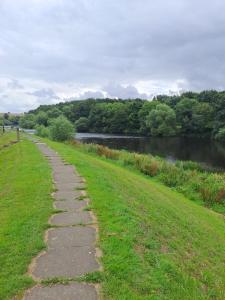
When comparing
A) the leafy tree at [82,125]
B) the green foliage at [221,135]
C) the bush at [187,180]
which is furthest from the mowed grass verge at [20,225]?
the leafy tree at [82,125]

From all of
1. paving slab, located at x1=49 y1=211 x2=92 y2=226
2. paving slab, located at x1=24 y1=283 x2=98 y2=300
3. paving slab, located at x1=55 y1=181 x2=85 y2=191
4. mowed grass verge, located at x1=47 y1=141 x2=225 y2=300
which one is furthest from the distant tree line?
paving slab, located at x1=24 y1=283 x2=98 y2=300

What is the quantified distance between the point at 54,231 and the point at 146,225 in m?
2.24

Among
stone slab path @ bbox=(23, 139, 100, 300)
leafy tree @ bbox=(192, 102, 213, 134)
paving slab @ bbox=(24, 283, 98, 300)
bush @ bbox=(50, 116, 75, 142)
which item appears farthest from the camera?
leafy tree @ bbox=(192, 102, 213, 134)

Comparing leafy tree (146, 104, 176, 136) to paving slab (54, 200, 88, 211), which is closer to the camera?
paving slab (54, 200, 88, 211)

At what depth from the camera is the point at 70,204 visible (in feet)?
32.2

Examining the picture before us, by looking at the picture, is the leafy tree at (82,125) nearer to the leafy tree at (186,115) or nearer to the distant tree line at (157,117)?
the distant tree line at (157,117)

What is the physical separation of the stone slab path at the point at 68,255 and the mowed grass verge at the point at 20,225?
19cm

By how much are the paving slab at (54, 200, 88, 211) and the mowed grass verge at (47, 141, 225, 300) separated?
0.35 metres

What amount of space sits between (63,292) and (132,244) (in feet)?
6.93

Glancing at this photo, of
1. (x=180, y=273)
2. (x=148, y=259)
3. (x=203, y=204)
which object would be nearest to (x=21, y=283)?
(x=148, y=259)

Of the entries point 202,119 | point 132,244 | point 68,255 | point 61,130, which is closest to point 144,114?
point 202,119

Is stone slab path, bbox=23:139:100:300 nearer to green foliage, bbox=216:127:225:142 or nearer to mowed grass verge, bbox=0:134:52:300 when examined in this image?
mowed grass verge, bbox=0:134:52:300

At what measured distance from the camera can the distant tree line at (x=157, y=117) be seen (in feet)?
301

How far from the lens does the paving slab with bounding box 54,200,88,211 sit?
945 cm
